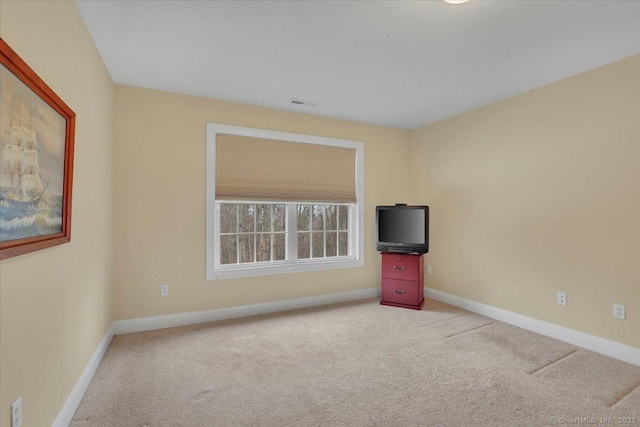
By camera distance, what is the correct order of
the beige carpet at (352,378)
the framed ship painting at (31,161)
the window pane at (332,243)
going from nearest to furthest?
the framed ship painting at (31,161) < the beige carpet at (352,378) < the window pane at (332,243)

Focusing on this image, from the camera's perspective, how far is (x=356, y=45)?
2480mm

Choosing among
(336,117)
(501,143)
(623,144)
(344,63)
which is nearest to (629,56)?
(623,144)

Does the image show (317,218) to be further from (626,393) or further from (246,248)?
(626,393)

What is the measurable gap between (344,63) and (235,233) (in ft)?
7.37

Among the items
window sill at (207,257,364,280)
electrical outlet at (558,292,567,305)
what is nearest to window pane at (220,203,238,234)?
window sill at (207,257,364,280)

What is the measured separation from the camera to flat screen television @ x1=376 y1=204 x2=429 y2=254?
4.05m

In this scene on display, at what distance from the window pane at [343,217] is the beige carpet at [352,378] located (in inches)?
61.2

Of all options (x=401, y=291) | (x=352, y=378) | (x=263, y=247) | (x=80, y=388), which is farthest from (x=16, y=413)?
(x=401, y=291)

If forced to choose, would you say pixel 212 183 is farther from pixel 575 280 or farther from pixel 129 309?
pixel 575 280

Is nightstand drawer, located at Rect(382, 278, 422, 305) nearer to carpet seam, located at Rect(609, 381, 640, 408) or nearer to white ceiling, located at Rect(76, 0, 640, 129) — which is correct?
carpet seam, located at Rect(609, 381, 640, 408)

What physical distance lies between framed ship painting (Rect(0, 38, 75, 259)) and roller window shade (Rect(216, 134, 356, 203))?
1901mm

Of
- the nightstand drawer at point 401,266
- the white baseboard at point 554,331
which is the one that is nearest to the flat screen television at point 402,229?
the nightstand drawer at point 401,266

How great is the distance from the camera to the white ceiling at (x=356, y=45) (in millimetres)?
2053

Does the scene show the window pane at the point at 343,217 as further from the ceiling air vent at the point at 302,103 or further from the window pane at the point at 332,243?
the ceiling air vent at the point at 302,103
